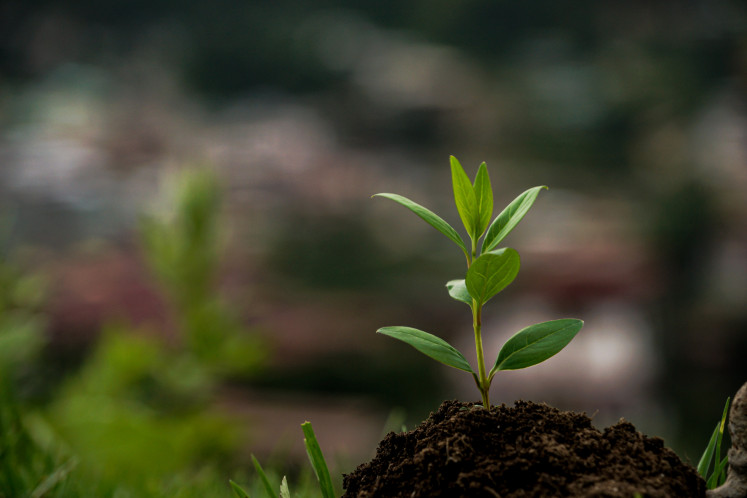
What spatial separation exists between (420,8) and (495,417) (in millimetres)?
10772

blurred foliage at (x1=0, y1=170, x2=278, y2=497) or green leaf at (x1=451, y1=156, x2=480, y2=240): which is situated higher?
green leaf at (x1=451, y1=156, x2=480, y2=240)

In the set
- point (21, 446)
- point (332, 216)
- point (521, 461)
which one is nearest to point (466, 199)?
point (521, 461)

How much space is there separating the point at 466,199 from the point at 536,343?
95 mm

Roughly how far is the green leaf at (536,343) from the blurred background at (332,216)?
15.7 inches

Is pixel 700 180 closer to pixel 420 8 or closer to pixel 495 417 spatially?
pixel 495 417

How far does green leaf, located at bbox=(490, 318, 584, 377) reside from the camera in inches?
13.1

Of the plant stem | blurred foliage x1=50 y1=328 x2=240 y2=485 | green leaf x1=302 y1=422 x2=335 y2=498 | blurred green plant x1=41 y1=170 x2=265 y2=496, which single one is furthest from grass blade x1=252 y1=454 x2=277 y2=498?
blurred green plant x1=41 y1=170 x2=265 y2=496

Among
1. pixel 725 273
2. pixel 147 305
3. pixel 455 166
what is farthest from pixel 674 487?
pixel 725 273

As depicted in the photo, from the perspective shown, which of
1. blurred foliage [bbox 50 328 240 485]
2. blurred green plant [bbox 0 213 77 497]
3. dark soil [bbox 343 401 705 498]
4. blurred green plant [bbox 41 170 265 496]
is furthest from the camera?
blurred green plant [bbox 41 170 265 496]

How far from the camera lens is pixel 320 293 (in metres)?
4.42

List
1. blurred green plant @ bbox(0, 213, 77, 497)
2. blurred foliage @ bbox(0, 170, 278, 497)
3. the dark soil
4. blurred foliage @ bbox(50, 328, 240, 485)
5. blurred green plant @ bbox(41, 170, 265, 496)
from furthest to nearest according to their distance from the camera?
blurred green plant @ bbox(41, 170, 265, 496) < blurred foliage @ bbox(0, 170, 278, 497) < blurred foliage @ bbox(50, 328, 240, 485) < blurred green plant @ bbox(0, 213, 77, 497) < the dark soil

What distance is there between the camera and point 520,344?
347 millimetres

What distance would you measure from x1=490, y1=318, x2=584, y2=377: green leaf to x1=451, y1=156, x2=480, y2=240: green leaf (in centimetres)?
7

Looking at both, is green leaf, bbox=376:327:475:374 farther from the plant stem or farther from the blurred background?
the blurred background
